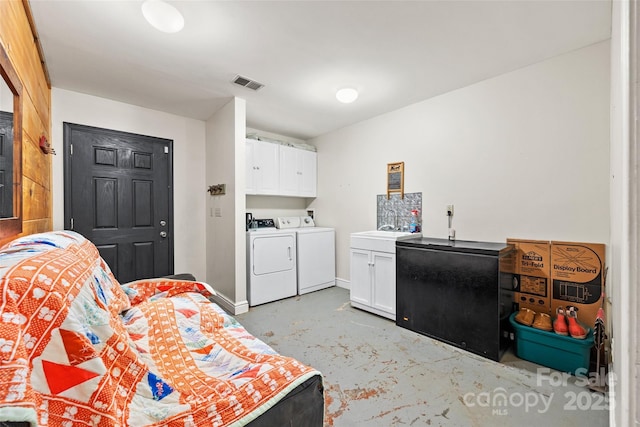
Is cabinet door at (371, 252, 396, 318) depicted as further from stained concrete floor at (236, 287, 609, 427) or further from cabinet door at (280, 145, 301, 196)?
cabinet door at (280, 145, 301, 196)

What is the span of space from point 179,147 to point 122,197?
0.94 meters

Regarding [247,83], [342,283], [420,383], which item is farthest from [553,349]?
[247,83]

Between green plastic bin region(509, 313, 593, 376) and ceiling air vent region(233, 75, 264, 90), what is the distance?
3.20 metres

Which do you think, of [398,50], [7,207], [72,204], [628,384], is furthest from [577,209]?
[72,204]

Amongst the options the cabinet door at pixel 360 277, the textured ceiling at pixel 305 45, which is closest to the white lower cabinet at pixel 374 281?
the cabinet door at pixel 360 277

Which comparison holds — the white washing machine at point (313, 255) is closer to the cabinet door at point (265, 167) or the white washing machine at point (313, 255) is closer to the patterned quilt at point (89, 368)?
the cabinet door at point (265, 167)

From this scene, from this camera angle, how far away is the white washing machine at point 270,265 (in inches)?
128

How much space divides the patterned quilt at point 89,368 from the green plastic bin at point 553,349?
81.6 inches

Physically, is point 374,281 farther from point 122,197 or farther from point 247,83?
point 122,197

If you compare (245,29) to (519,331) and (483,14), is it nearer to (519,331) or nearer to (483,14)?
(483,14)

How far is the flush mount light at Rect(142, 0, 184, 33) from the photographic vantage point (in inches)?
65.7

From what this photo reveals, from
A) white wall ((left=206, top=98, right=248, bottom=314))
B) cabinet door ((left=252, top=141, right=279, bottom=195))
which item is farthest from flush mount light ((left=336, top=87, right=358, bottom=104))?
cabinet door ((left=252, top=141, right=279, bottom=195))

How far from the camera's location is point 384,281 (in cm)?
291

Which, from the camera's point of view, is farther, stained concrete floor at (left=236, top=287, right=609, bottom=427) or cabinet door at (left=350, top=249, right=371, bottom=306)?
cabinet door at (left=350, top=249, right=371, bottom=306)
